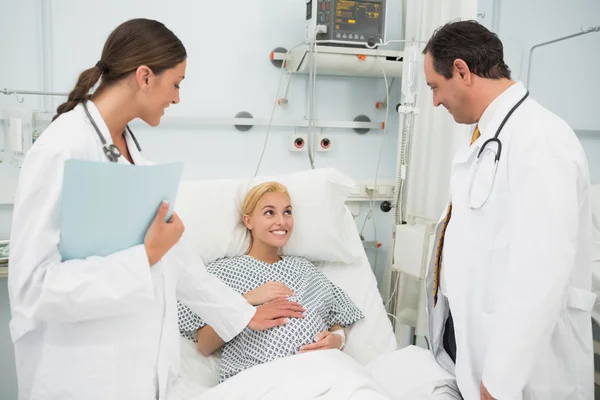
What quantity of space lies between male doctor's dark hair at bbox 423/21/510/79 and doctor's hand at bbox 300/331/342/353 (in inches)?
34.9

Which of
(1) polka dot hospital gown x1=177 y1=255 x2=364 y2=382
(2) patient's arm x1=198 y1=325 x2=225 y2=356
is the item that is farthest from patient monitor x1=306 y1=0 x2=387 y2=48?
(2) patient's arm x1=198 y1=325 x2=225 y2=356

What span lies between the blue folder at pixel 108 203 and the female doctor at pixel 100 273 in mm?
27

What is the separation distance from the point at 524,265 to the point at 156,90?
3.04 feet

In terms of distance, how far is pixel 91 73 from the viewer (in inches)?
44.7

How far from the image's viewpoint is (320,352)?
1.53 m

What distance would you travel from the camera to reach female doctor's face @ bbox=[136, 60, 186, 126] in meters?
1.16

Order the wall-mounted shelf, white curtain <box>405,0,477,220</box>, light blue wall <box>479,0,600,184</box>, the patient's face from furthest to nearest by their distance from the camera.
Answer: light blue wall <box>479,0,600,184</box> → the wall-mounted shelf → white curtain <box>405,0,477,220</box> → the patient's face

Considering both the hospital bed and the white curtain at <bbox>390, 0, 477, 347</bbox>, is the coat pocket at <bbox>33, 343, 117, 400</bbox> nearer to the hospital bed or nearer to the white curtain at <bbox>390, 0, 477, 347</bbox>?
the hospital bed

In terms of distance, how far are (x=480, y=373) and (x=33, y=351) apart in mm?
1083

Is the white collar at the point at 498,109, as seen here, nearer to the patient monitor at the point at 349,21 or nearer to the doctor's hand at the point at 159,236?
the doctor's hand at the point at 159,236

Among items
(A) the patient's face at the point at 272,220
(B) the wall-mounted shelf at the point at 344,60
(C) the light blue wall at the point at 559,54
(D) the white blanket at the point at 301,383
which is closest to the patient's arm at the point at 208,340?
(D) the white blanket at the point at 301,383

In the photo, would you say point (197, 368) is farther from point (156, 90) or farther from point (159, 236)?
point (156, 90)

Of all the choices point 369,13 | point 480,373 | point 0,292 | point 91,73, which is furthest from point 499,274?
point 0,292

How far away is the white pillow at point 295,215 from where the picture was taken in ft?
6.52
